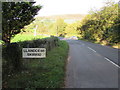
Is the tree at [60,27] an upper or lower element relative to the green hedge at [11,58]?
upper

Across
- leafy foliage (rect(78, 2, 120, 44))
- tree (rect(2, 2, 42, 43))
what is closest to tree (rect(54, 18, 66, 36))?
leafy foliage (rect(78, 2, 120, 44))

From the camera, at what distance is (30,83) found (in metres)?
5.14

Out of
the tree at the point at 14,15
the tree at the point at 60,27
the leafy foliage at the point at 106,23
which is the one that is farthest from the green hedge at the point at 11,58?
the tree at the point at 60,27

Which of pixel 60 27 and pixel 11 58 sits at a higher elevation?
pixel 60 27

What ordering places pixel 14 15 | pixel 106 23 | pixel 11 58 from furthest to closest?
pixel 106 23, pixel 11 58, pixel 14 15

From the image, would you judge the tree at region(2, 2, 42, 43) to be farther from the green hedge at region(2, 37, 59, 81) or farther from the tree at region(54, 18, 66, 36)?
the tree at region(54, 18, 66, 36)

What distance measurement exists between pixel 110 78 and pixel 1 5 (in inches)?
219

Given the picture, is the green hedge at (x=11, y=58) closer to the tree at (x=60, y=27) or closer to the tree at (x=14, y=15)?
the tree at (x=14, y=15)

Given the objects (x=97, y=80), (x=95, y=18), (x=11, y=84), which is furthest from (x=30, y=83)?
(x=95, y=18)

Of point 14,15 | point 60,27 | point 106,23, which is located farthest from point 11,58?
point 60,27

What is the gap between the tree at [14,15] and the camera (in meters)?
5.37

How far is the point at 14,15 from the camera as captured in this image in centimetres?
572

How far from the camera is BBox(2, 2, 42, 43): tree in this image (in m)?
5.37

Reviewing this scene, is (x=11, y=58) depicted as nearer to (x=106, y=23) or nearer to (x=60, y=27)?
(x=106, y=23)
